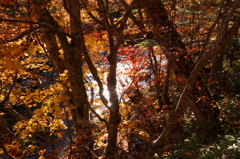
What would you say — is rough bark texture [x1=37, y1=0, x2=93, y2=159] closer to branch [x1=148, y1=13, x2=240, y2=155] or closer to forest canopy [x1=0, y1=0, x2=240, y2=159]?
forest canopy [x1=0, y1=0, x2=240, y2=159]

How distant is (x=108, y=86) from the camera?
158 inches

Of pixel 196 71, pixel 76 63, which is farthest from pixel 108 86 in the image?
pixel 196 71

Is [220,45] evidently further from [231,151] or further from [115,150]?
[115,150]

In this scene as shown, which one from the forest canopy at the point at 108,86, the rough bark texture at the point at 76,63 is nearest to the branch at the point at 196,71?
the forest canopy at the point at 108,86

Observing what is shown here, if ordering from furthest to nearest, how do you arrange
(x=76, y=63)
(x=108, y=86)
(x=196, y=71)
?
(x=108, y=86) < (x=76, y=63) < (x=196, y=71)

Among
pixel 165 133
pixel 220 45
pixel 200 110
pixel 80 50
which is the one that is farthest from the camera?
pixel 200 110

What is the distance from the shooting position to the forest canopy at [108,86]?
3375mm

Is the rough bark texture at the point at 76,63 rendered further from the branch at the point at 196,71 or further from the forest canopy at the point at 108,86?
the branch at the point at 196,71

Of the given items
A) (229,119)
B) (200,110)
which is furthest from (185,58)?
(229,119)

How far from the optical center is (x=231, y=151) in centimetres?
421

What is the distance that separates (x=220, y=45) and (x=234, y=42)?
23.8 ft

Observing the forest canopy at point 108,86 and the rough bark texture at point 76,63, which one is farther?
the rough bark texture at point 76,63

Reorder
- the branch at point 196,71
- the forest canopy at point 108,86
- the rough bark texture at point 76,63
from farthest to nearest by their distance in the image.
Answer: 1. the rough bark texture at point 76,63
2. the forest canopy at point 108,86
3. the branch at point 196,71

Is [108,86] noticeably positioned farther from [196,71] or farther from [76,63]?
[196,71]
